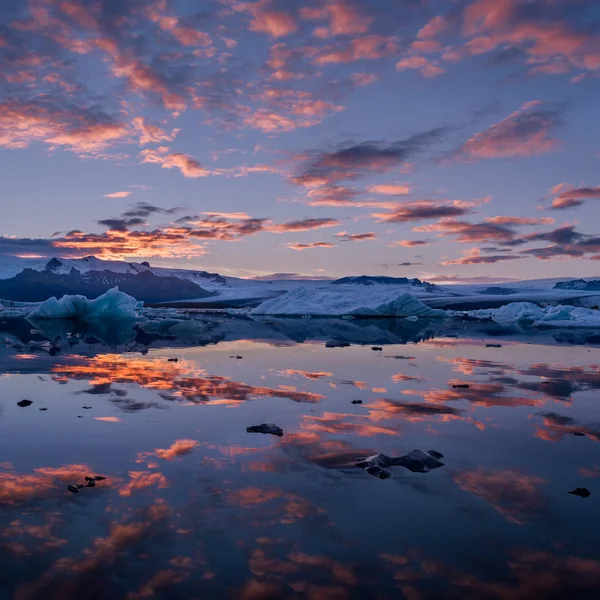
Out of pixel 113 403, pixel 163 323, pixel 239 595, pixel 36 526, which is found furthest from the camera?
pixel 163 323

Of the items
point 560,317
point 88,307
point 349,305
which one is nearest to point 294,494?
point 88,307

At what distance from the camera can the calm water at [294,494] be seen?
12.7 feet

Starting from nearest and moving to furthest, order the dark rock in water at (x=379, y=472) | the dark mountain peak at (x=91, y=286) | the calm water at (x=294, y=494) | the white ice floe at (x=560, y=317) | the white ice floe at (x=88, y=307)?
1. the calm water at (x=294, y=494)
2. the dark rock in water at (x=379, y=472)
3. the white ice floe at (x=560, y=317)
4. the white ice floe at (x=88, y=307)
5. the dark mountain peak at (x=91, y=286)

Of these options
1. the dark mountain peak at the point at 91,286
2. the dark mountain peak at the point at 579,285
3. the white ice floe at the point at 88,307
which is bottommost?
the white ice floe at the point at 88,307

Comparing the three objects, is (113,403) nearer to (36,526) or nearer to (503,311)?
(36,526)

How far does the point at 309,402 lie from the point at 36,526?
237 inches

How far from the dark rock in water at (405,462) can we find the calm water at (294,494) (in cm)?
15

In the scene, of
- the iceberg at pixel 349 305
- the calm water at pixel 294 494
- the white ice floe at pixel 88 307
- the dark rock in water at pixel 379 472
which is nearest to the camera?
the calm water at pixel 294 494

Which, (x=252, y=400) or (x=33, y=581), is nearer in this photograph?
(x=33, y=581)

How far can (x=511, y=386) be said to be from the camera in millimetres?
12062

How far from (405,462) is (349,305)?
173 ft

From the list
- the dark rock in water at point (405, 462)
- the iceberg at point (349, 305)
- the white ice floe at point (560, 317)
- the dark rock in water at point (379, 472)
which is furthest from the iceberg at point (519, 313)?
the dark rock in water at point (379, 472)

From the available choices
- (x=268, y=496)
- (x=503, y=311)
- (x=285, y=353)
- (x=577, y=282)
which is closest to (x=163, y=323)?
(x=285, y=353)

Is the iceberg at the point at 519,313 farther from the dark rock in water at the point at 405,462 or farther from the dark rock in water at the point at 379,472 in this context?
the dark rock in water at the point at 379,472
